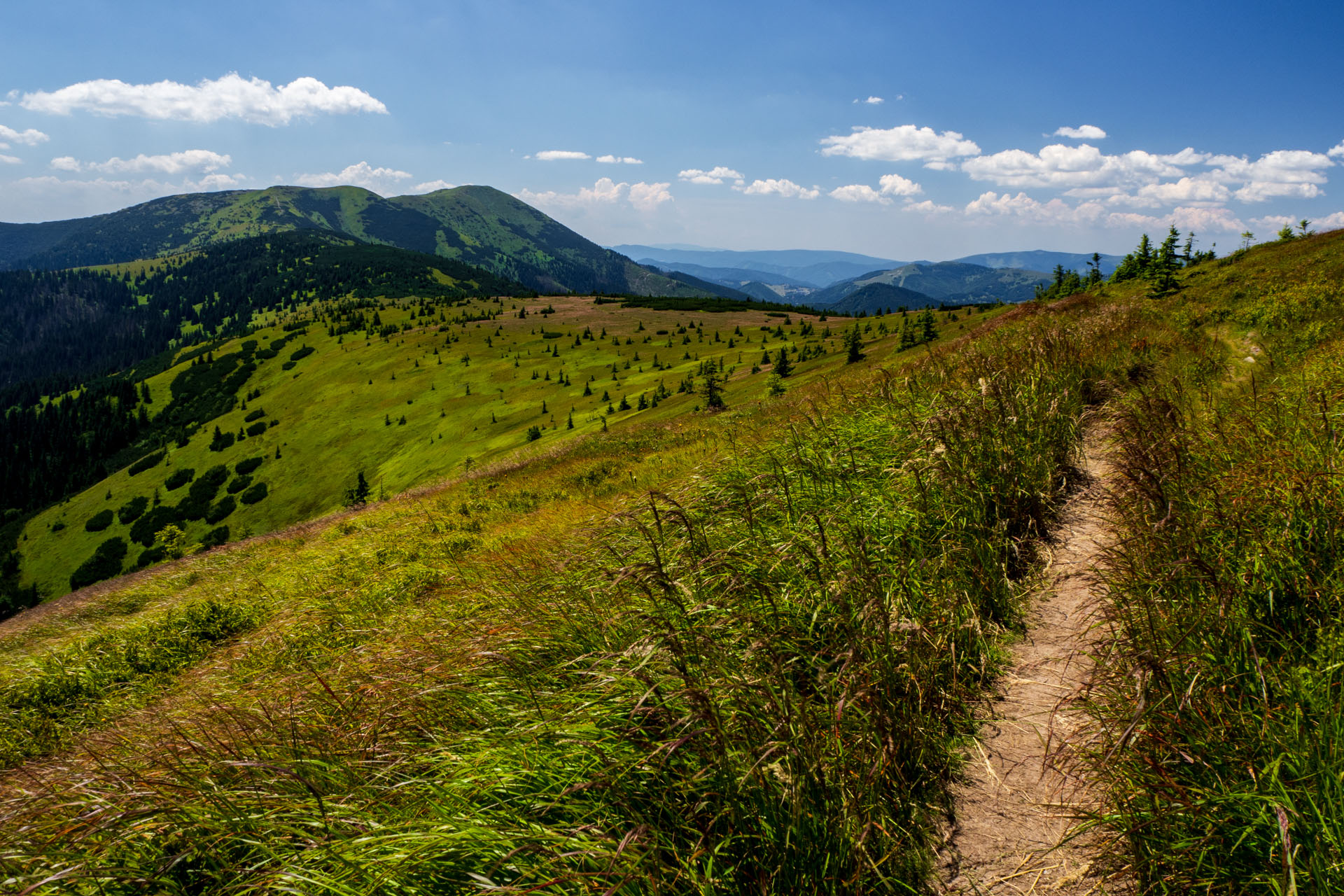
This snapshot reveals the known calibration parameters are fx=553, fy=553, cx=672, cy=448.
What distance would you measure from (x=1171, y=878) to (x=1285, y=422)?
4.96 m

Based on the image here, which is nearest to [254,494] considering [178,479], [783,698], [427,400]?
[178,479]

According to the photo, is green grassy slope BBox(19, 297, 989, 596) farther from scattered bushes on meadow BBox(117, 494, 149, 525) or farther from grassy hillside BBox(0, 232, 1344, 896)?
grassy hillside BBox(0, 232, 1344, 896)

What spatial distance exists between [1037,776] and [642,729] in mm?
2388

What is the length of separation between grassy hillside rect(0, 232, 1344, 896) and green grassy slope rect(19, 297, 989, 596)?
1658 inches

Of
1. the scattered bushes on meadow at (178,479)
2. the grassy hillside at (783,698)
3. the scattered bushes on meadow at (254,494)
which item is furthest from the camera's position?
the scattered bushes on meadow at (178,479)

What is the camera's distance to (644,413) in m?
58.8

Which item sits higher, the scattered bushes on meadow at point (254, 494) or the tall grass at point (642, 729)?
the tall grass at point (642, 729)

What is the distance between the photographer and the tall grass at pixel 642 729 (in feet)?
8.21

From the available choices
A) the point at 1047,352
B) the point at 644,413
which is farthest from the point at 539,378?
the point at 1047,352

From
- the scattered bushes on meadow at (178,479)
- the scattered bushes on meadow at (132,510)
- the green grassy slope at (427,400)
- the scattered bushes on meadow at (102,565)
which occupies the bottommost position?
the scattered bushes on meadow at (102,565)

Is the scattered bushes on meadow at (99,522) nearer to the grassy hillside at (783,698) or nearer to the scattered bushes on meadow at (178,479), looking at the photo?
the scattered bushes on meadow at (178,479)

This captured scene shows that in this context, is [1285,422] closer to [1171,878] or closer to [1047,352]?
[1047,352]

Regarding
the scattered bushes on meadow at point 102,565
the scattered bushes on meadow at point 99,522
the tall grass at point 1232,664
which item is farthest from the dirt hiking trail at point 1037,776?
the scattered bushes on meadow at point 99,522

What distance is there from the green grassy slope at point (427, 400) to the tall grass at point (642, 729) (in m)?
42.9
